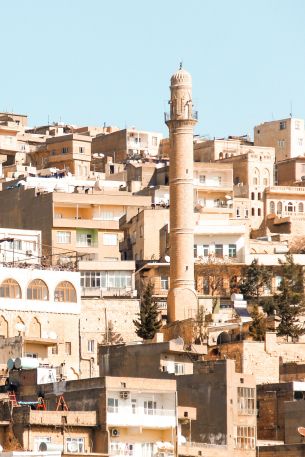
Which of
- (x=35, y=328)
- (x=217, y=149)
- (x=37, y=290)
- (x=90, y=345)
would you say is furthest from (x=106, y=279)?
(x=217, y=149)

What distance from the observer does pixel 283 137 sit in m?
103

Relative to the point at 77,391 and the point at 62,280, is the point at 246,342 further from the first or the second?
the point at 77,391

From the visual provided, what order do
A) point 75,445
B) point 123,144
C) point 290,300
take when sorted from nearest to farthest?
point 75,445 < point 290,300 < point 123,144

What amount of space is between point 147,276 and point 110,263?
7.99 ft

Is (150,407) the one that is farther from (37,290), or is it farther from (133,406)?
(37,290)

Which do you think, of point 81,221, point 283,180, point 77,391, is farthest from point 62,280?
point 283,180

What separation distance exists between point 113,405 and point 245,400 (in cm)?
603

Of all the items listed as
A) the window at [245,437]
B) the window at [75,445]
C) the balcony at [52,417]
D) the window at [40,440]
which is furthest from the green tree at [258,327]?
the window at [40,440]

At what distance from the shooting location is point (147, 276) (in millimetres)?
69938

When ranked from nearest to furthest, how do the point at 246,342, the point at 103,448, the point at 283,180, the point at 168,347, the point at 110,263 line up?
the point at 103,448, the point at 168,347, the point at 246,342, the point at 110,263, the point at 283,180

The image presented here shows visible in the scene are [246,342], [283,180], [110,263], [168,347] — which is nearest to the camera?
[168,347]

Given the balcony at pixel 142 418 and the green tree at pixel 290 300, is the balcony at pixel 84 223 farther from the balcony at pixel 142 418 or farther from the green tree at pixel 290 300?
the balcony at pixel 142 418

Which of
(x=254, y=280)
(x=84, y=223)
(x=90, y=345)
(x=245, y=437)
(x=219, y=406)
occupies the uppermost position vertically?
(x=84, y=223)

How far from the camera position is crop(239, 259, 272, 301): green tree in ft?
227
